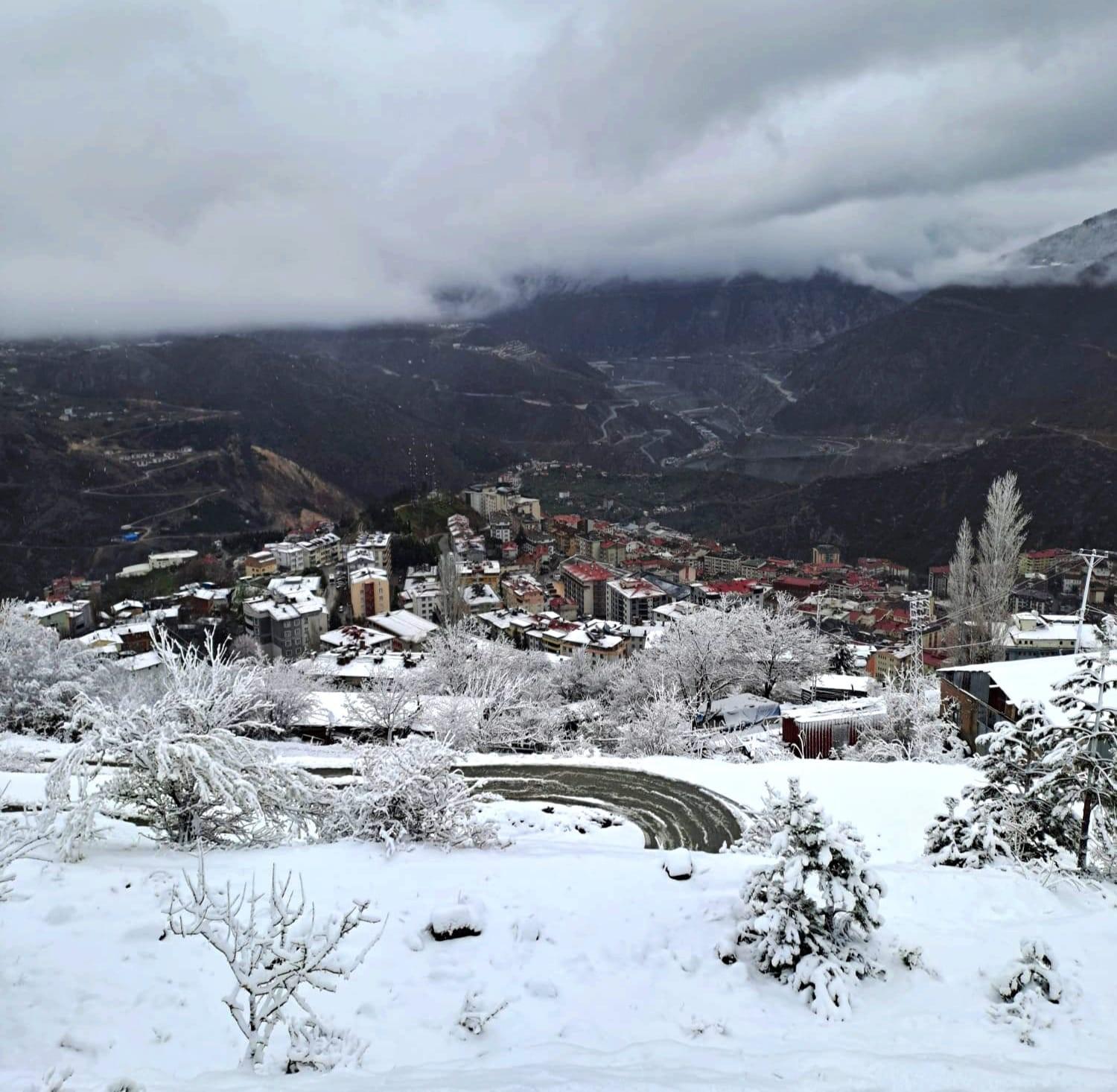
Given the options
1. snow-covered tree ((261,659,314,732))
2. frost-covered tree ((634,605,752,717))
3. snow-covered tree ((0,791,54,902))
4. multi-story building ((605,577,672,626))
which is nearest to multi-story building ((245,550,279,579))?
multi-story building ((605,577,672,626))

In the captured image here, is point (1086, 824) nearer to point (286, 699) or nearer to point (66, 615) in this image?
point (286, 699)

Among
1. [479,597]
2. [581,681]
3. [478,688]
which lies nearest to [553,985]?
[478,688]

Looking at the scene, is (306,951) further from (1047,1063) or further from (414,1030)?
(1047,1063)

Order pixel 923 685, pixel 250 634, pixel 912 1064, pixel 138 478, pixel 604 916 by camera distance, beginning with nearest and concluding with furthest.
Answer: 1. pixel 912 1064
2. pixel 604 916
3. pixel 923 685
4. pixel 250 634
5. pixel 138 478

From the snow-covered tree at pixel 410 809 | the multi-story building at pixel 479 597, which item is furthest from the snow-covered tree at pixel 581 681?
the snow-covered tree at pixel 410 809

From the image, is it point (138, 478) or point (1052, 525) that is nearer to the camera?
point (1052, 525)

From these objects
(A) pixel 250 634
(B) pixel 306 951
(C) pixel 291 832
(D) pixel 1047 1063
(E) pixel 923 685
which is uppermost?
(B) pixel 306 951

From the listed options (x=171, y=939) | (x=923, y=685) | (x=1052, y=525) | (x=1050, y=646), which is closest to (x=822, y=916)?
(x=171, y=939)

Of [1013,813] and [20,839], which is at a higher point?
[20,839]
